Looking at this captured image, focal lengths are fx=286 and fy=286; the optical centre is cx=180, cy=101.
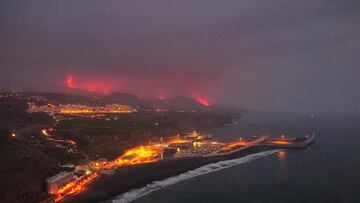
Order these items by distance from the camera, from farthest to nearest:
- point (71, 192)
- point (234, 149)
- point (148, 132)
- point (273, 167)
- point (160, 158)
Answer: point (148, 132)
point (234, 149)
point (160, 158)
point (273, 167)
point (71, 192)

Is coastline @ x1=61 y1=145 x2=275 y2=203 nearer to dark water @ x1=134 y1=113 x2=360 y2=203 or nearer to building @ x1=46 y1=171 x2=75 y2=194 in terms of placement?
building @ x1=46 y1=171 x2=75 y2=194

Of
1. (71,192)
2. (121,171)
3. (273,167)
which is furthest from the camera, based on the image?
(273,167)

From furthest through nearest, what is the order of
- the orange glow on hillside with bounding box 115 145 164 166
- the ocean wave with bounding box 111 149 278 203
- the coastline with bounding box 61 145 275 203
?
the orange glow on hillside with bounding box 115 145 164 166 < the ocean wave with bounding box 111 149 278 203 < the coastline with bounding box 61 145 275 203

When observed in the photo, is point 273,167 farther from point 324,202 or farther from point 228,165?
point 324,202

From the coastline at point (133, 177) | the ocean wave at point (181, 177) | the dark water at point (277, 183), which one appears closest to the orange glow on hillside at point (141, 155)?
the coastline at point (133, 177)

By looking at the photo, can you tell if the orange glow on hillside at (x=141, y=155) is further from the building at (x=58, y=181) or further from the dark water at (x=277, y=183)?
the dark water at (x=277, y=183)

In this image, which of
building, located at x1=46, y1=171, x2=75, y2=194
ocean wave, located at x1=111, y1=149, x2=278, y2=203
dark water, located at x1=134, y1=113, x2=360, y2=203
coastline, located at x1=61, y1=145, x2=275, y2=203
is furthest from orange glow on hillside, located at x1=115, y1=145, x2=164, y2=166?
dark water, located at x1=134, y1=113, x2=360, y2=203

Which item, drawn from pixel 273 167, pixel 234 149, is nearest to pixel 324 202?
pixel 273 167
